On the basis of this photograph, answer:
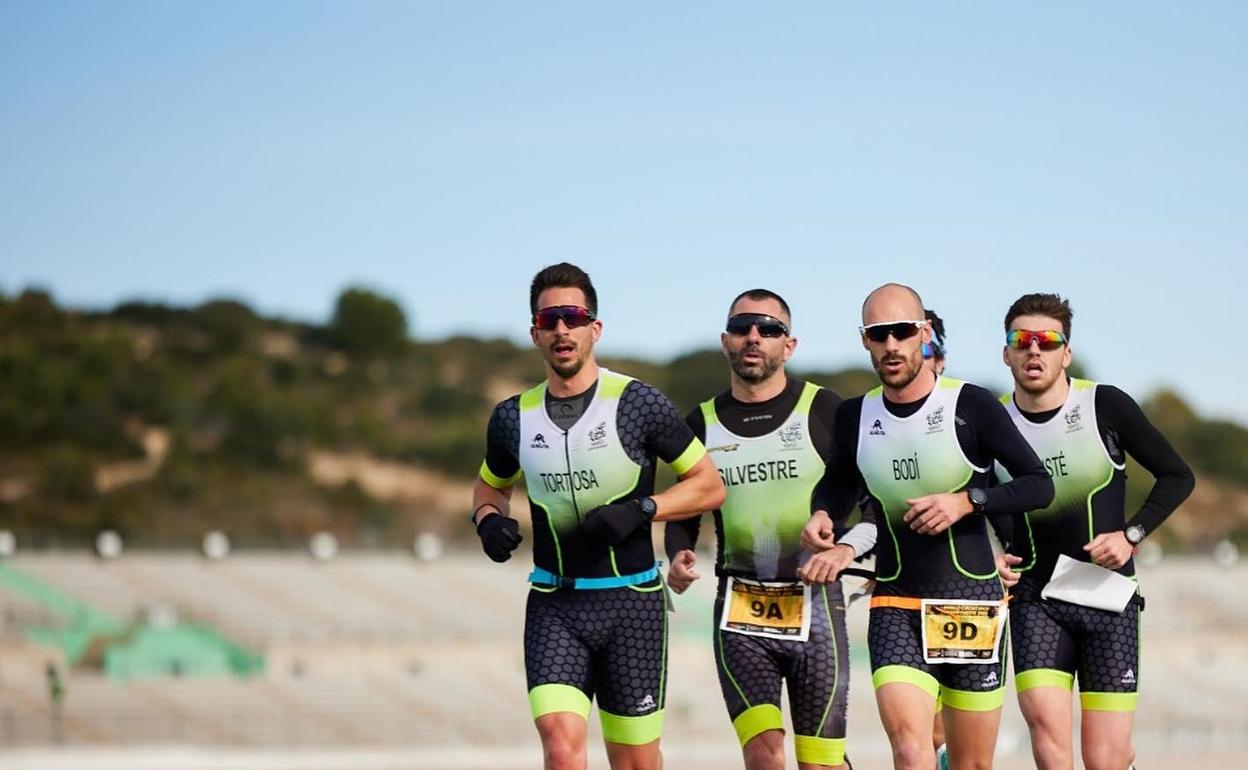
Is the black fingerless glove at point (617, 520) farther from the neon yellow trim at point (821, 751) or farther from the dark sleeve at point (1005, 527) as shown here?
the dark sleeve at point (1005, 527)

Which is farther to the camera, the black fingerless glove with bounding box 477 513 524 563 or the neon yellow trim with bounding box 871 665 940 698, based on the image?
the neon yellow trim with bounding box 871 665 940 698

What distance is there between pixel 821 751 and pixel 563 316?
111 inches

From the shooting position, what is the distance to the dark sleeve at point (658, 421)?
9.66 meters

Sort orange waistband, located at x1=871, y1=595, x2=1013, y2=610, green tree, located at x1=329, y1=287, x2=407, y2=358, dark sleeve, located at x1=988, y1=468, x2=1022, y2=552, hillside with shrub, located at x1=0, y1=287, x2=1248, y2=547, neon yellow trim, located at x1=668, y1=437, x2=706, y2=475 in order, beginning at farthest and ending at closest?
green tree, located at x1=329, y1=287, x2=407, y2=358
hillside with shrub, located at x1=0, y1=287, x2=1248, y2=547
dark sleeve, located at x1=988, y1=468, x2=1022, y2=552
orange waistband, located at x1=871, y1=595, x2=1013, y2=610
neon yellow trim, located at x1=668, y1=437, x2=706, y2=475

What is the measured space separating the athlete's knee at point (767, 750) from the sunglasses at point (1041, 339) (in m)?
2.45

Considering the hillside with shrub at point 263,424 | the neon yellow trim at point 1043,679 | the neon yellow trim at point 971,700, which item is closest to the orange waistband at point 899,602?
the neon yellow trim at point 971,700

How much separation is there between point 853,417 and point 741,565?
112cm

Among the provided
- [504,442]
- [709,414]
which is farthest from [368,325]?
[504,442]

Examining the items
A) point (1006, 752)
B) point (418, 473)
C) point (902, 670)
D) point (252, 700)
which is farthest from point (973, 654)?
point (418, 473)

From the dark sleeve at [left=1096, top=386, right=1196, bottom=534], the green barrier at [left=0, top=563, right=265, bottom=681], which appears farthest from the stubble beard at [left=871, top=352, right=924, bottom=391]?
the green barrier at [left=0, top=563, right=265, bottom=681]

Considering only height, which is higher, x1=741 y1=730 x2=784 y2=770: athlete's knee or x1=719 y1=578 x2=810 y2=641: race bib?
x1=719 y1=578 x2=810 y2=641: race bib

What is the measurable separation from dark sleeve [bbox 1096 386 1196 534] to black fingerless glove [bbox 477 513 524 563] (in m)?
3.44

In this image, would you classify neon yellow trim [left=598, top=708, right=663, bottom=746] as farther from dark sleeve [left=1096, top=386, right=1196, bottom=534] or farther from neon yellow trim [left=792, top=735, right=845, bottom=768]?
dark sleeve [left=1096, top=386, right=1196, bottom=534]

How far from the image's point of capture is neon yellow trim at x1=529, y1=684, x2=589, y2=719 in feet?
30.7
